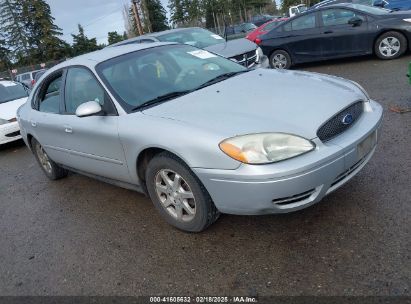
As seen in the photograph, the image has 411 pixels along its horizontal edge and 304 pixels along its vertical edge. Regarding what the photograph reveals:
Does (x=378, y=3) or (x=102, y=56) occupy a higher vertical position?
(x=102, y=56)

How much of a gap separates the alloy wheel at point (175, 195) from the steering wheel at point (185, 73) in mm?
1016

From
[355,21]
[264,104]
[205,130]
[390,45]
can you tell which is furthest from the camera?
[355,21]

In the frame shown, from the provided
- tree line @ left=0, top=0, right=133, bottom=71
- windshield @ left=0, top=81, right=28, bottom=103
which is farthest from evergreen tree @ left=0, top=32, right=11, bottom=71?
windshield @ left=0, top=81, right=28, bottom=103

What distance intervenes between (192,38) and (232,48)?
4.63 ft

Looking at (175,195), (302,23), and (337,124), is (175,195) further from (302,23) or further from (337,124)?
(302,23)

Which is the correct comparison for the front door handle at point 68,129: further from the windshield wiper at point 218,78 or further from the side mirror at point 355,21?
the side mirror at point 355,21

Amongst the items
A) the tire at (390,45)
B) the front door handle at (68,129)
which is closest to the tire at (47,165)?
the front door handle at (68,129)

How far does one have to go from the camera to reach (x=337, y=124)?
307 centimetres

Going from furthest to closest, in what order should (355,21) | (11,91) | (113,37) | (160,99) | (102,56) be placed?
1. (113,37)
2. (11,91)
3. (355,21)
4. (102,56)
5. (160,99)

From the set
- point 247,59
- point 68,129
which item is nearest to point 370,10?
point 247,59

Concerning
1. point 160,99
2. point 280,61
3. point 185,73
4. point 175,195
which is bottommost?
point 280,61

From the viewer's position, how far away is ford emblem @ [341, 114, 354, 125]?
3116 mm

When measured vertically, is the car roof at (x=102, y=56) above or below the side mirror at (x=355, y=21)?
above

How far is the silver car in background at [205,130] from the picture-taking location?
2.81 meters
